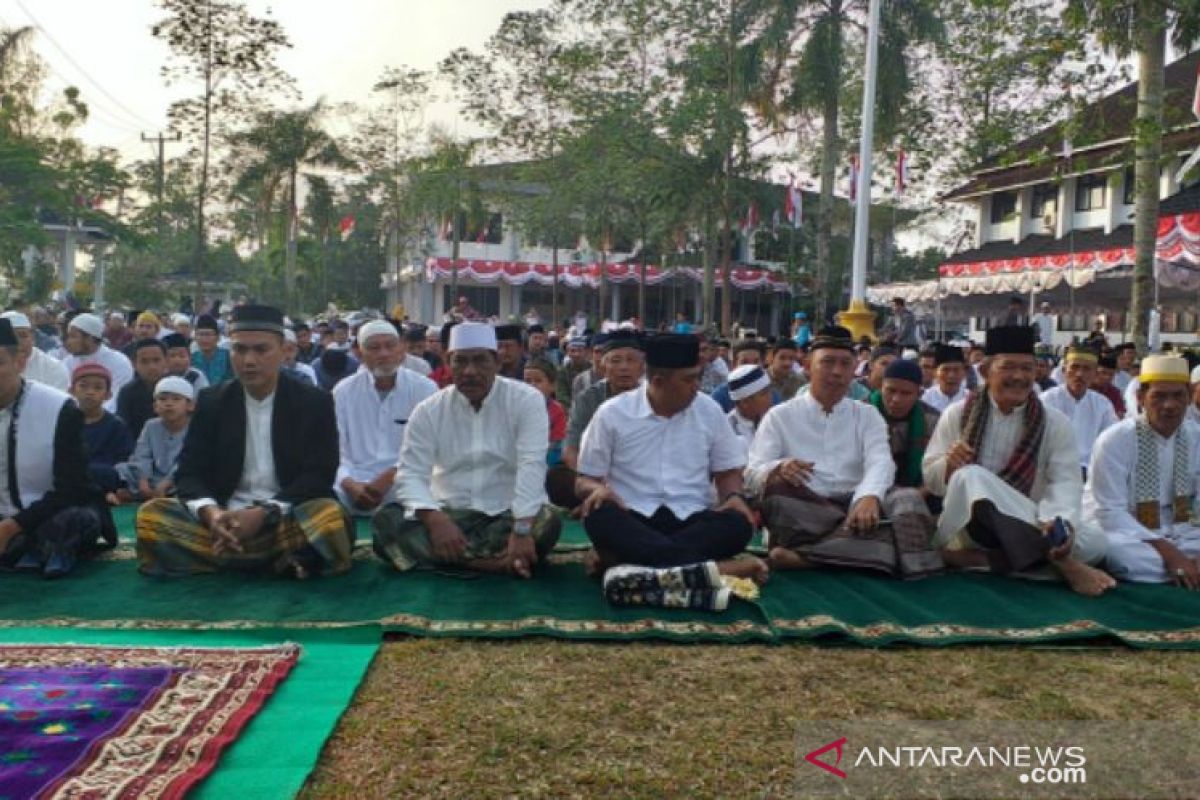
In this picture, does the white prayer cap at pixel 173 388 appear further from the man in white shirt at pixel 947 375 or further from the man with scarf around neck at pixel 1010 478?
the man in white shirt at pixel 947 375

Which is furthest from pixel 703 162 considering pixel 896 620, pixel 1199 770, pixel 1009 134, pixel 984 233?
pixel 1199 770

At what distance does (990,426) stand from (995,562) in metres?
0.69

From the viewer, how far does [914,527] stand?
488 centimetres

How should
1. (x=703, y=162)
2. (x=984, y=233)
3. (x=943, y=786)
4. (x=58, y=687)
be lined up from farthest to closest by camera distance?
(x=984, y=233) < (x=703, y=162) < (x=58, y=687) < (x=943, y=786)

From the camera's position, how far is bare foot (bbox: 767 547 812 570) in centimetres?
486

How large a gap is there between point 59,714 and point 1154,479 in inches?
186

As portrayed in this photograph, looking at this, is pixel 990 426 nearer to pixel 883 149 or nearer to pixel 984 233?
pixel 883 149

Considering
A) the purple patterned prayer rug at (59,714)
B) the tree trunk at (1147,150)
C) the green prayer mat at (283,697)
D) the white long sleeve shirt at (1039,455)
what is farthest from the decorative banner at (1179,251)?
the purple patterned prayer rug at (59,714)

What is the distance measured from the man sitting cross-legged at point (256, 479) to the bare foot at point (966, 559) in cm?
293

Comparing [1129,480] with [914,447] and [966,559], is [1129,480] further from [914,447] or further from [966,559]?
[914,447]

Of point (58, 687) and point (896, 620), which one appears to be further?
point (896, 620)

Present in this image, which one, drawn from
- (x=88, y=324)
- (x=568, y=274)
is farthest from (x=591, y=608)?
(x=568, y=274)

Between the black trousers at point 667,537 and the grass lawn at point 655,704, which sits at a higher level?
the black trousers at point 667,537

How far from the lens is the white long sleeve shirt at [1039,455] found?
489 cm
